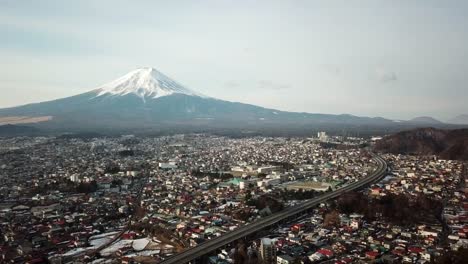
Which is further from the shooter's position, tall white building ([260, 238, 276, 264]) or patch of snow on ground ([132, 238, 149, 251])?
patch of snow on ground ([132, 238, 149, 251])

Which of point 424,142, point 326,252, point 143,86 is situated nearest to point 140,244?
point 326,252

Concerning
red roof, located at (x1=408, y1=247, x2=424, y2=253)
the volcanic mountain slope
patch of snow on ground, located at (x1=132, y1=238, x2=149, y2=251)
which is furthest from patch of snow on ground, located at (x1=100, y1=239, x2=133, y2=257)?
the volcanic mountain slope

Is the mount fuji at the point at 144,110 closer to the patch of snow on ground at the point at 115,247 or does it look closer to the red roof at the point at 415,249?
the patch of snow on ground at the point at 115,247

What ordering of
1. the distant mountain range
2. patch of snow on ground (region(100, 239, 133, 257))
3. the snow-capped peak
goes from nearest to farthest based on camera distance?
1. patch of snow on ground (region(100, 239, 133, 257))
2. the distant mountain range
3. the snow-capped peak

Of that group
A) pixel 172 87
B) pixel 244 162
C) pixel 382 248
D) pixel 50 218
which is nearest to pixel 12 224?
pixel 50 218

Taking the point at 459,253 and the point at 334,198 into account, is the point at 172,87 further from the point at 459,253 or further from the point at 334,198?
the point at 459,253

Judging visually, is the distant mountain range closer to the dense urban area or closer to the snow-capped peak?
the snow-capped peak
